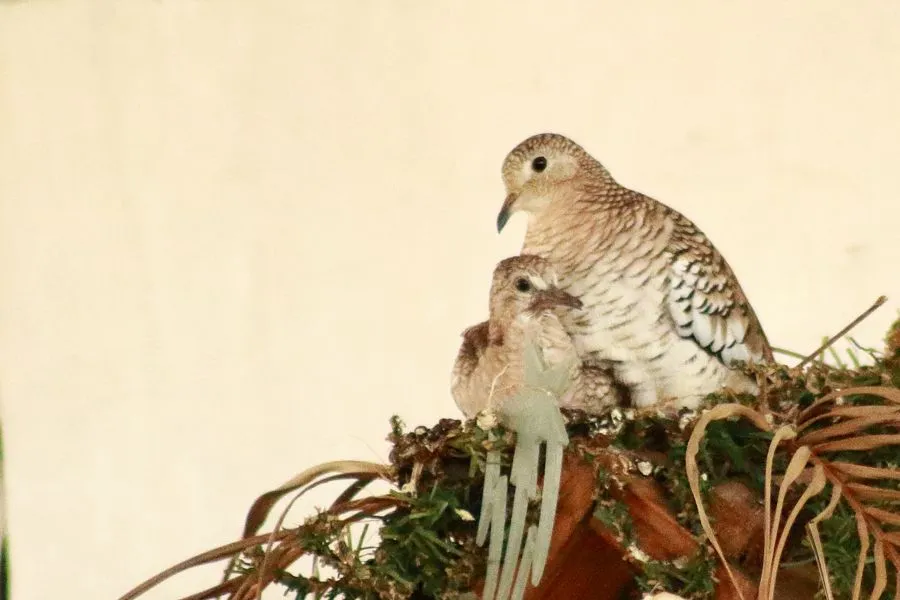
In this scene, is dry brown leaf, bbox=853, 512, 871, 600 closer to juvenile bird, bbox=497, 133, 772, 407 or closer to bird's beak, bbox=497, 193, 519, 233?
juvenile bird, bbox=497, 133, 772, 407

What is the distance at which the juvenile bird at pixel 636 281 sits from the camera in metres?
0.79

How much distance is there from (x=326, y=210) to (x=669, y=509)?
1011 mm

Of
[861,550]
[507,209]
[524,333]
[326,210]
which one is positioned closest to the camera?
[861,550]

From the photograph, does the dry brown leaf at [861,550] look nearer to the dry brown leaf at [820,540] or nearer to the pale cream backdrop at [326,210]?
the dry brown leaf at [820,540]

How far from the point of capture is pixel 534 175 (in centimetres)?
92

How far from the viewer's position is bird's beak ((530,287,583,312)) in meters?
0.76

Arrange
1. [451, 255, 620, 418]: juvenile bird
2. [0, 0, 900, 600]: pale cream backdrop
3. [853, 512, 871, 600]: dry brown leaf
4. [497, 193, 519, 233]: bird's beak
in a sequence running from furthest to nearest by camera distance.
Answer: [0, 0, 900, 600]: pale cream backdrop < [497, 193, 519, 233]: bird's beak < [451, 255, 620, 418]: juvenile bird < [853, 512, 871, 600]: dry brown leaf

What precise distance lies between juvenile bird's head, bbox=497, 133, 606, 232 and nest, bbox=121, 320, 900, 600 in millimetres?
378

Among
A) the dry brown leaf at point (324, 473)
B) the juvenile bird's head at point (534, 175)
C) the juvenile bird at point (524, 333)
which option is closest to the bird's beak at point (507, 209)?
the juvenile bird's head at point (534, 175)

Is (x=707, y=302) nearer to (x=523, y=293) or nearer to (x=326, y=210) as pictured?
(x=523, y=293)

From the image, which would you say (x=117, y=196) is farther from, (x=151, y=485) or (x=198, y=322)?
(x=151, y=485)

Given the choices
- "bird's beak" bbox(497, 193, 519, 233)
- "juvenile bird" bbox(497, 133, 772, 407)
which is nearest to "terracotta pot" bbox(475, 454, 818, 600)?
"juvenile bird" bbox(497, 133, 772, 407)

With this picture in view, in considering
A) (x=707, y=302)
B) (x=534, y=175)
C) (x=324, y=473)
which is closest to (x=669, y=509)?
(x=324, y=473)

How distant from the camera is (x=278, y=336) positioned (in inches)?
56.8
